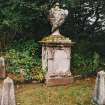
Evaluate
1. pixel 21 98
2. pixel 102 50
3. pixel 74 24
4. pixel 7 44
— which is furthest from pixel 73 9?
pixel 21 98

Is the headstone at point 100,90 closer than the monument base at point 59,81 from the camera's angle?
Yes

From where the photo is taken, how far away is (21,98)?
8.71 m

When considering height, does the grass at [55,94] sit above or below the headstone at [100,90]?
below

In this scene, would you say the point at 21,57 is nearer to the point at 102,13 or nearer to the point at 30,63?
the point at 30,63

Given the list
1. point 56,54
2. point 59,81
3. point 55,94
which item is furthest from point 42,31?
point 55,94

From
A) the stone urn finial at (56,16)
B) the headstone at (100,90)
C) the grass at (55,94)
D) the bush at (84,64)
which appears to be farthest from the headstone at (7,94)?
the bush at (84,64)

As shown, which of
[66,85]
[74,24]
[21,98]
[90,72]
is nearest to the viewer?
[21,98]

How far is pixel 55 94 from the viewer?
9125 mm

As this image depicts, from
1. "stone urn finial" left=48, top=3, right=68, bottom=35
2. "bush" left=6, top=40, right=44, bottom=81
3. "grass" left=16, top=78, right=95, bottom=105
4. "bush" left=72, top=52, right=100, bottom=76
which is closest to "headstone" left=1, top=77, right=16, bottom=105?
"grass" left=16, top=78, right=95, bottom=105

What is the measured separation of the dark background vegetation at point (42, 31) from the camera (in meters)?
10.7

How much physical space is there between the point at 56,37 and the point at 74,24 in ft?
7.33

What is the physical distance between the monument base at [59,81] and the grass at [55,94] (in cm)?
16

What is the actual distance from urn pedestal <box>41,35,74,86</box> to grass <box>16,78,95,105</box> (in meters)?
0.31

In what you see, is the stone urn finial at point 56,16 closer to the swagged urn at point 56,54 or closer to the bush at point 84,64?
the swagged urn at point 56,54
